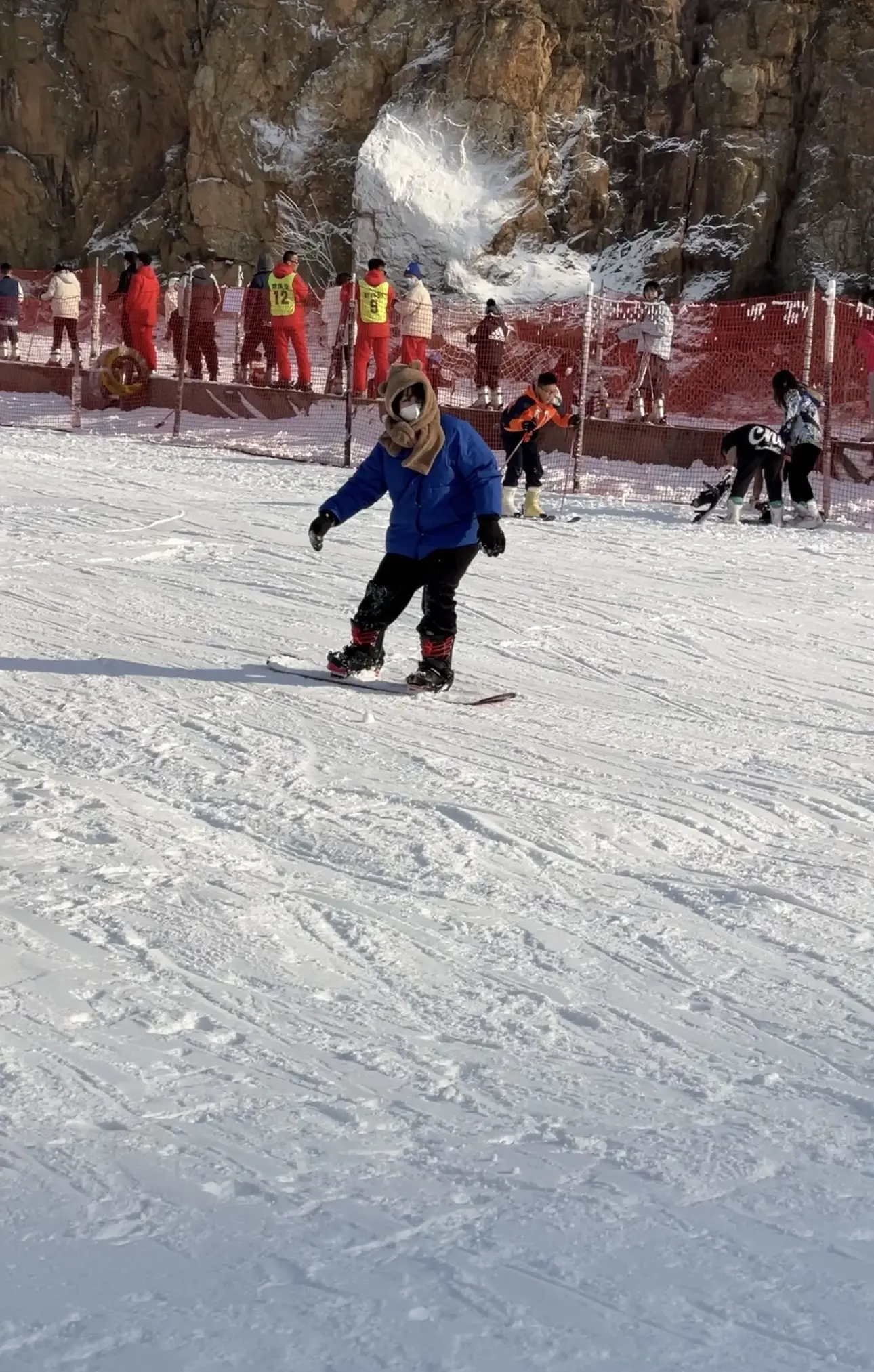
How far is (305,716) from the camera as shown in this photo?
5.84 m

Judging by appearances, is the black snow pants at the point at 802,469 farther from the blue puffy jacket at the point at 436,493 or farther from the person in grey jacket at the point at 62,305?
the person in grey jacket at the point at 62,305

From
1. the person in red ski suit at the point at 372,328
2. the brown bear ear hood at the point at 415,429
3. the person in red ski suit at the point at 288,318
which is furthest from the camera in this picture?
the person in red ski suit at the point at 288,318

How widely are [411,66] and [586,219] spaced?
4.70 meters

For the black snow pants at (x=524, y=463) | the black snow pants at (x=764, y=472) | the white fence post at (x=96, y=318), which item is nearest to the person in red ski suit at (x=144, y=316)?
the white fence post at (x=96, y=318)

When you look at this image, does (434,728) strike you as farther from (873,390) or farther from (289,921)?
(873,390)

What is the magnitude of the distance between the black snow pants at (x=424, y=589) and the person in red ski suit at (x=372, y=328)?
29.1ft

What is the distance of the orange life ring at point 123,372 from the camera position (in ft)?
52.7

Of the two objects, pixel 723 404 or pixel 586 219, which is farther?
pixel 586 219

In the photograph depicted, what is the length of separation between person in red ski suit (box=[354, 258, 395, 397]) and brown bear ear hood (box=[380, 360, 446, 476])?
9032 mm

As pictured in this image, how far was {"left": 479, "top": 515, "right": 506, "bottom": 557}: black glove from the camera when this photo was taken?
596cm

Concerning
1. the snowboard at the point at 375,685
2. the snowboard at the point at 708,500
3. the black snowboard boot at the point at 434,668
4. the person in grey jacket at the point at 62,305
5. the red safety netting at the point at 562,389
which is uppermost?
the person in grey jacket at the point at 62,305

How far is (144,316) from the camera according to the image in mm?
16172

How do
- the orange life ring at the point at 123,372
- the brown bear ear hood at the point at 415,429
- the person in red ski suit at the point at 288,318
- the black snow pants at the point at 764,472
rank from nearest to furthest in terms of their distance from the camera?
1. the brown bear ear hood at the point at 415,429
2. the black snow pants at the point at 764,472
3. the person in red ski suit at the point at 288,318
4. the orange life ring at the point at 123,372

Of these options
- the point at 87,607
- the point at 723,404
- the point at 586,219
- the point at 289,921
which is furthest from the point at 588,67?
the point at 289,921
